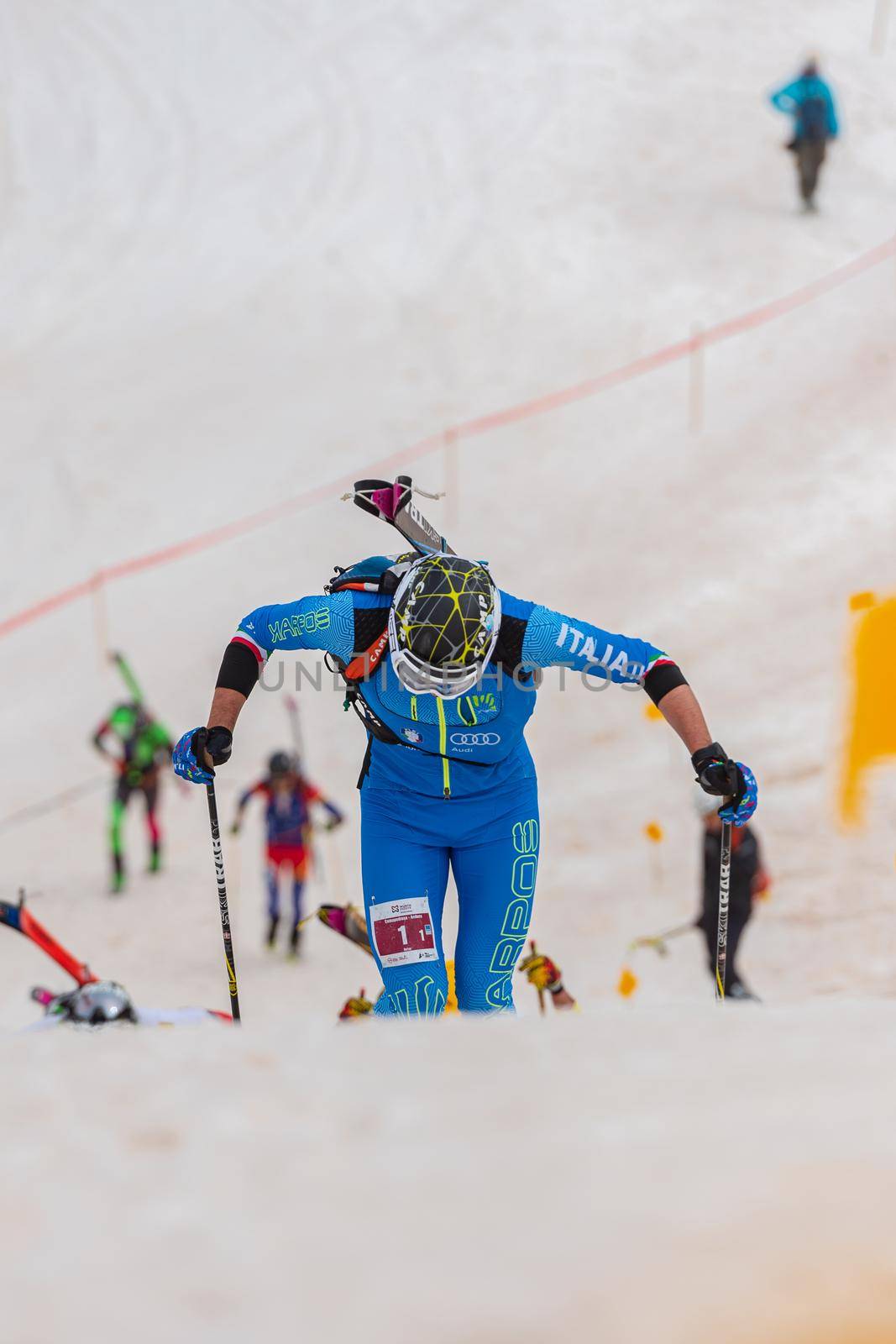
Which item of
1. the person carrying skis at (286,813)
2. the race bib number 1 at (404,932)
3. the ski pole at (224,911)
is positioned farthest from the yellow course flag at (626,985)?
the race bib number 1 at (404,932)

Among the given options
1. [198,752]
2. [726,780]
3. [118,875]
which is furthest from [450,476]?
[726,780]

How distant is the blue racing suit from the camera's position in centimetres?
514

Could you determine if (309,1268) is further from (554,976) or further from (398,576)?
(554,976)

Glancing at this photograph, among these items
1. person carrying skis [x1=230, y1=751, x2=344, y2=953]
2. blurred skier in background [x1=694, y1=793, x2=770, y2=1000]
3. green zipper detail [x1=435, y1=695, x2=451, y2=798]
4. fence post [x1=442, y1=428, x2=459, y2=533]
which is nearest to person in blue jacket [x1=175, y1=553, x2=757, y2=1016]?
green zipper detail [x1=435, y1=695, x2=451, y2=798]

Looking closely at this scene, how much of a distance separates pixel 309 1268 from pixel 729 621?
11.1 metres

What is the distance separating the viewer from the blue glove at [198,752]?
5.04 meters

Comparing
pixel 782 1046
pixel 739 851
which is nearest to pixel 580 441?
pixel 739 851

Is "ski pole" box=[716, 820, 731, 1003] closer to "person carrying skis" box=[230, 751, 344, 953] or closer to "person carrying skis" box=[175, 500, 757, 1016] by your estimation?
"person carrying skis" box=[175, 500, 757, 1016]

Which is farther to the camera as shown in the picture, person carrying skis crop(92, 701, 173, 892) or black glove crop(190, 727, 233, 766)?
person carrying skis crop(92, 701, 173, 892)

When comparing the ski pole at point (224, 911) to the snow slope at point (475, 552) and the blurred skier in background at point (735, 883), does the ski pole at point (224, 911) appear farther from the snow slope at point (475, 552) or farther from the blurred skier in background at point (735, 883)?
the blurred skier in background at point (735, 883)

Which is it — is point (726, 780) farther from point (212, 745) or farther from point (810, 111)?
point (810, 111)

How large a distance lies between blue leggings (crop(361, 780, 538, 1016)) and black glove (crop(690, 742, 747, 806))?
85 cm

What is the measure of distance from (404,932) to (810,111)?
1445cm

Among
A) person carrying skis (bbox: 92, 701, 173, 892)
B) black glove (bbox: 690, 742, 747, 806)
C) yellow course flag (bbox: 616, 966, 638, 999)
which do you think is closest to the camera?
black glove (bbox: 690, 742, 747, 806)
